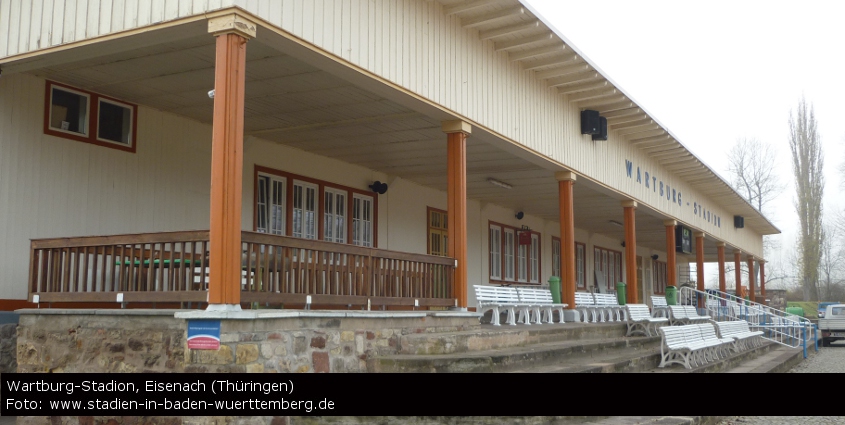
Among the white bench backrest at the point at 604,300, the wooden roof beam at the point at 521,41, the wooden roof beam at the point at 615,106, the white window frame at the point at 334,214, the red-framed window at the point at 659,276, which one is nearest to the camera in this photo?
the wooden roof beam at the point at 521,41

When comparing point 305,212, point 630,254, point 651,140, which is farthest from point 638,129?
point 305,212

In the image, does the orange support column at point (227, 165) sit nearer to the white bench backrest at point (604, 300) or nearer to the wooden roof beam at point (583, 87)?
the wooden roof beam at point (583, 87)

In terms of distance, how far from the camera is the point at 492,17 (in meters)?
11.6

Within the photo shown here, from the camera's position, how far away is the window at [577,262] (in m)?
25.4

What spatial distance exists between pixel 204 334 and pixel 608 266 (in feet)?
81.6

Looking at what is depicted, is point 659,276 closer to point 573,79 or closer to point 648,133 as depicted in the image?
point 648,133

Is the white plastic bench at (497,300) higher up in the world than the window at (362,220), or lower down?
lower down

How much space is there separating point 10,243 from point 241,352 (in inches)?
165

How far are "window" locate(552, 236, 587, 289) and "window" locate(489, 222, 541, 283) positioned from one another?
1.39 meters

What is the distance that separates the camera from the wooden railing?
7.57 meters

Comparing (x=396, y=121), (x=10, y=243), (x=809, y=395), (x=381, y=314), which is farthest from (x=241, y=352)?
(x=809, y=395)

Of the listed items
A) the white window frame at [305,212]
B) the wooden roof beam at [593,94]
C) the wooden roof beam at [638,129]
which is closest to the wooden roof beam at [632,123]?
the wooden roof beam at [638,129]

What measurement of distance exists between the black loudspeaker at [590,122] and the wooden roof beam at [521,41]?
13.0 feet

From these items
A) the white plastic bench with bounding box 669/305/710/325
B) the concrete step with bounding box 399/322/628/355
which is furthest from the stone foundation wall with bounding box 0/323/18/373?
the white plastic bench with bounding box 669/305/710/325
